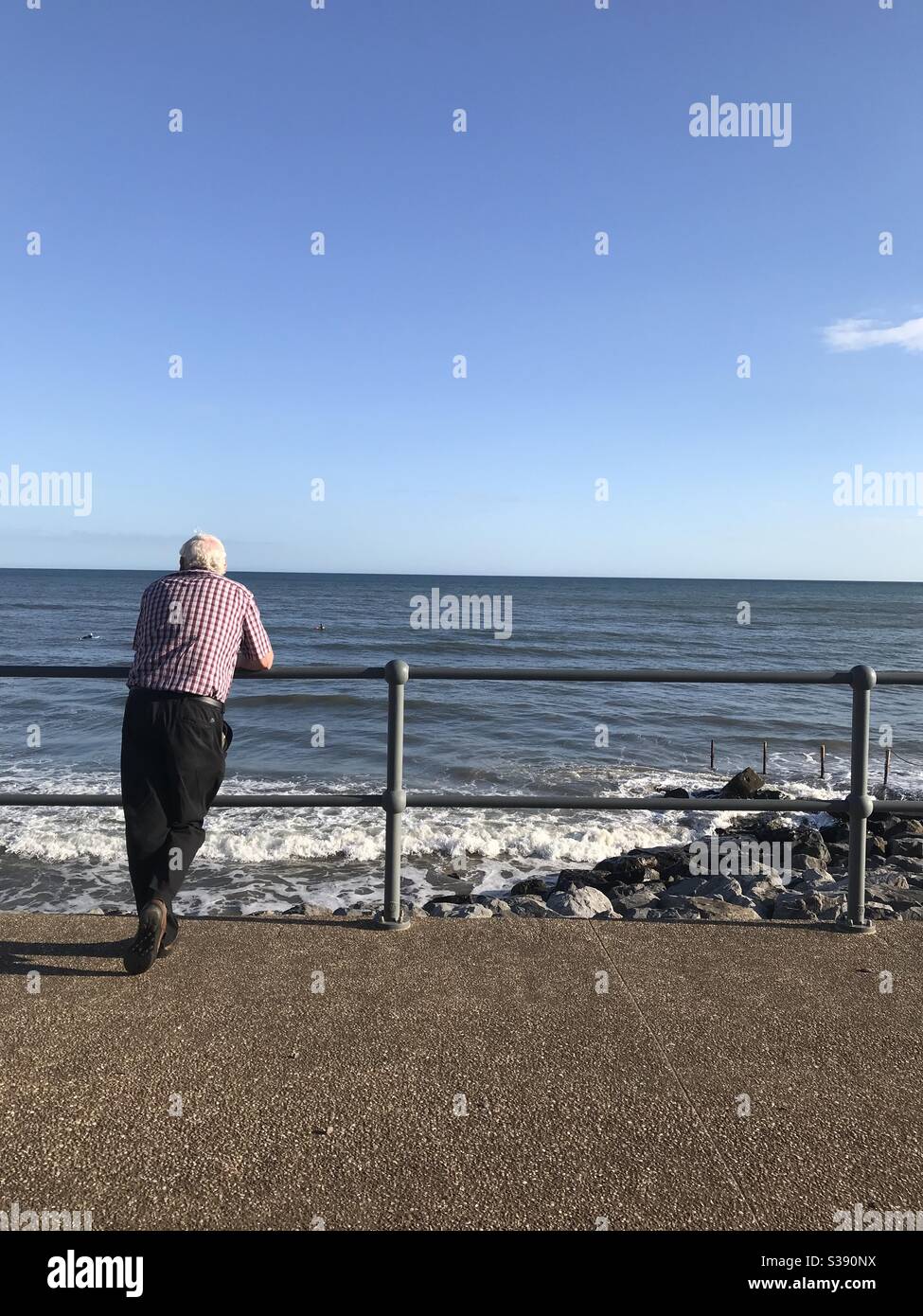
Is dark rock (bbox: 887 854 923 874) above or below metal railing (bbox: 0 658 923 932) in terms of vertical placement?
below

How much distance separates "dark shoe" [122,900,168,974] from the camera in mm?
3355

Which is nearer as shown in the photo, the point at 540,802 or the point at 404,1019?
the point at 404,1019

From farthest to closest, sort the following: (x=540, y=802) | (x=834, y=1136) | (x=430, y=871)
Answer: (x=430, y=871), (x=540, y=802), (x=834, y=1136)

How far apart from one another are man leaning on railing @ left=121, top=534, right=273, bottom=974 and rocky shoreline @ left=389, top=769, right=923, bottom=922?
2.68 m

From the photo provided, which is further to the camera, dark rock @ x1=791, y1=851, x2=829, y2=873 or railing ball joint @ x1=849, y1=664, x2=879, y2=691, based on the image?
Result: dark rock @ x1=791, y1=851, x2=829, y2=873

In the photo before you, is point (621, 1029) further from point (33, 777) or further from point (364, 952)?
point (33, 777)

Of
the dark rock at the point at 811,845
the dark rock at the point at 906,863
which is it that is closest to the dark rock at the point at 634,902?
the dark rock at the point at 811,845

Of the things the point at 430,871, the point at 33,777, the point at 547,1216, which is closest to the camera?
the point at 547,1216

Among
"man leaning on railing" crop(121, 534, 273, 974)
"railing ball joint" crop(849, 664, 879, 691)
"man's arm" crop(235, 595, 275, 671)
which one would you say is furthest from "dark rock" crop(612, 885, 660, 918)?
"man leaning on railing" crop(121, 534, 273, 974)

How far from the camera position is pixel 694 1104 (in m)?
2.64

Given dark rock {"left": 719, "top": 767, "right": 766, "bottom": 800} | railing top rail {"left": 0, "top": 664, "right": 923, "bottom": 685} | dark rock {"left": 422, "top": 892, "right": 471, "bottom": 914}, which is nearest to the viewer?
railing top rail {"left": 0, "top": 664, "right": 923, "bottom": 685}

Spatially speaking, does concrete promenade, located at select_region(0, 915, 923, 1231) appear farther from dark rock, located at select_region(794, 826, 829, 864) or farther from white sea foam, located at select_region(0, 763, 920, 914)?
dark rock, located at select_region(794, 826, 829, 864)
